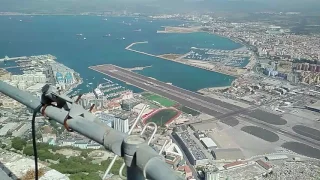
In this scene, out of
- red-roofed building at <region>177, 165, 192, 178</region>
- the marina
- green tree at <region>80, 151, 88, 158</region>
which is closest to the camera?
red-roofed building at <region>177, 165, 192, 178</region>

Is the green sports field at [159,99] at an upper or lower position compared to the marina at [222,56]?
lower

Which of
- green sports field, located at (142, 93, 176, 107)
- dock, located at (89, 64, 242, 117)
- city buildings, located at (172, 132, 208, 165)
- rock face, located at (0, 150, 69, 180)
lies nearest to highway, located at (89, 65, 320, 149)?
dock, located at (89, 64, 242, 117)

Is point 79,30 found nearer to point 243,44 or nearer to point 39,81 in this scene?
point 243,44

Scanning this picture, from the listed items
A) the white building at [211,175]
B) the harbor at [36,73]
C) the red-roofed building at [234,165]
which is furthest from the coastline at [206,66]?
the white building at [211,175]

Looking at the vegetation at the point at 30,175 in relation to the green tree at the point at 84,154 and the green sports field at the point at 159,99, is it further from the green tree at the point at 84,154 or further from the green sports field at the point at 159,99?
the green sports field at the point at 159,99

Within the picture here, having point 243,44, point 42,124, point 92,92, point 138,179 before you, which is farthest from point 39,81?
point 243,44

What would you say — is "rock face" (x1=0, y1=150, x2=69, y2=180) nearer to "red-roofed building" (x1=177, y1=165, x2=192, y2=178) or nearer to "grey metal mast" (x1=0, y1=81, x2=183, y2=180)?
"grey metal mast" (x1=0, y1=81, x2=183, y2=180)
